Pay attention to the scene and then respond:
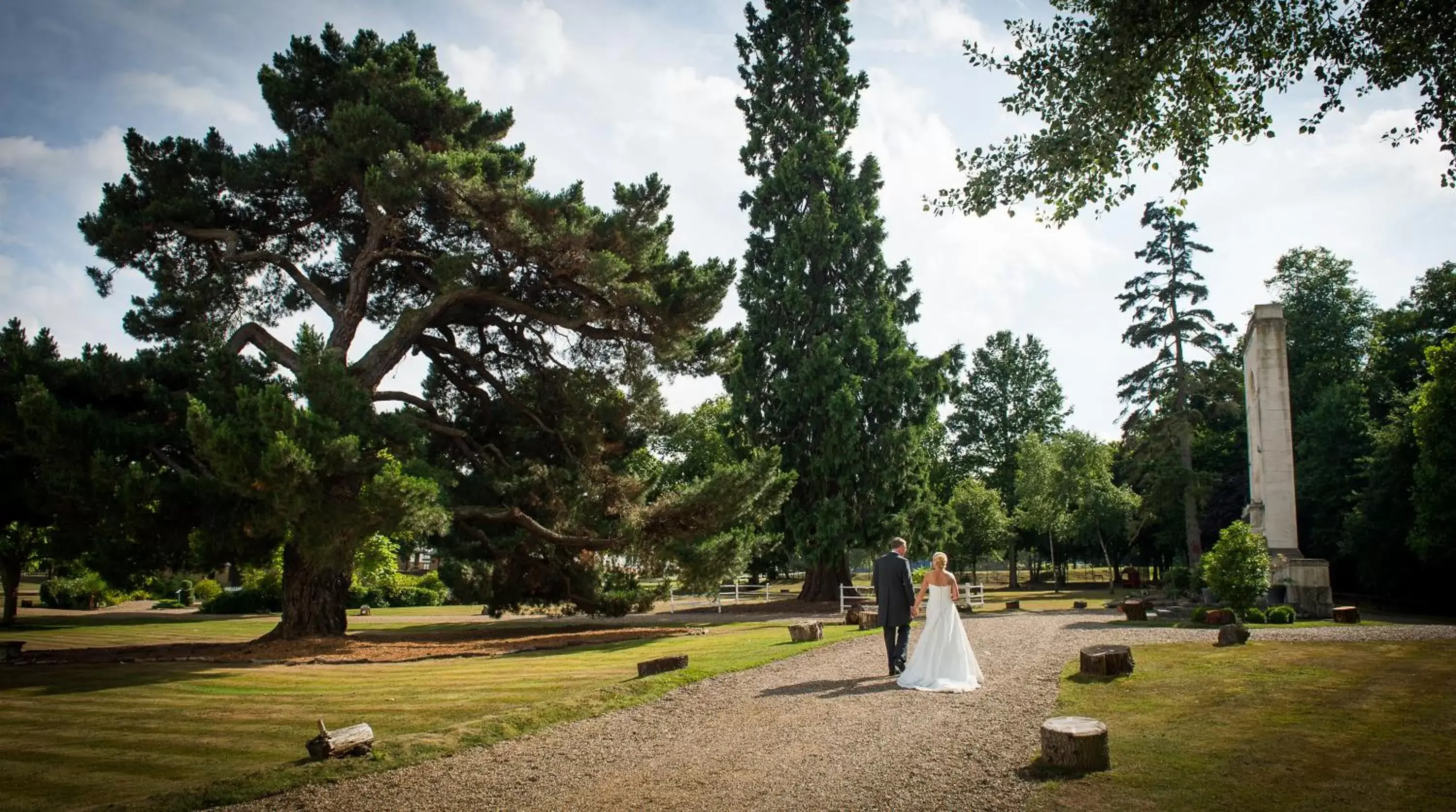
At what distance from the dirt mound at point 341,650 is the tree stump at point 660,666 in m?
6.58

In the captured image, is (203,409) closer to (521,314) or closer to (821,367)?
(521,314)

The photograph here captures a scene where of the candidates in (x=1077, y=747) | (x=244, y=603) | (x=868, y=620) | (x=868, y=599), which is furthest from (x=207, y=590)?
(x=1077, y=747)

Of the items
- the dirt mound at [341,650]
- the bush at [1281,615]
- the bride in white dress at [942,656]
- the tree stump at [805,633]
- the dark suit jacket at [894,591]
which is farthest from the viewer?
the bush at [1281,615]

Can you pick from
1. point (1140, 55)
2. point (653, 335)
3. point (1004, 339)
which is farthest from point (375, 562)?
point (1004, 339)

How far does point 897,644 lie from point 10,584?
1341 inches

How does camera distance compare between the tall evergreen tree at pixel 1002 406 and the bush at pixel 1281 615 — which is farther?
the tall evergreen tree at pixel 1002 406

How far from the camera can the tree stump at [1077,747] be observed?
714cm

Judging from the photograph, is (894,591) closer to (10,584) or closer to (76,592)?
(10,584)

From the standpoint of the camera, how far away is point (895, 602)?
1294cm

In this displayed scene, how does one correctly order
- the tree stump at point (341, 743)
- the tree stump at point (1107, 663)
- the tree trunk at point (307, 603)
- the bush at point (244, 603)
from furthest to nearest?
the bush at point (244, 603), the tree trunk at point (307, 603), the tree stump at point (1107, 663), the tree stump at point (341, 743)

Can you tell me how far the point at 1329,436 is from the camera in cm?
3850

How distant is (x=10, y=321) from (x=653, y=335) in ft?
48.4

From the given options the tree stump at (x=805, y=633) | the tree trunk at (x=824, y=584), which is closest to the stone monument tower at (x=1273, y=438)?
the tree stump at (x=805, y=633)

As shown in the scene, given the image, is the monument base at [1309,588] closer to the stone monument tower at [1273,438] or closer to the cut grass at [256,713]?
the stone monument tower at [1273,438]
